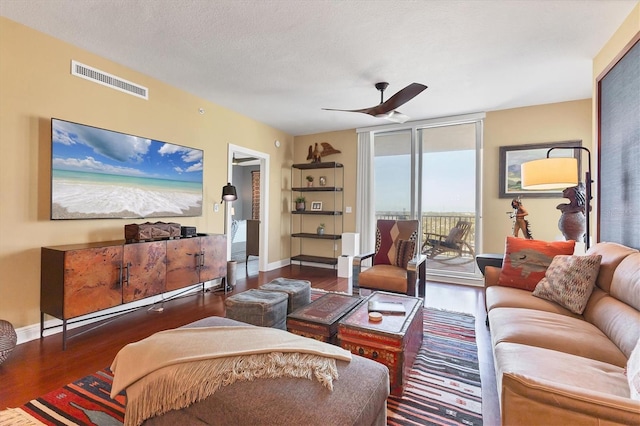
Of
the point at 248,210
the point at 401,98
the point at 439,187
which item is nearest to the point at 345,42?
the point at 401,98

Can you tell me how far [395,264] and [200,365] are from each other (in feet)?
9.03

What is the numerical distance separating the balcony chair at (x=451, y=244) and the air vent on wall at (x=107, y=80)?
4.60 metres

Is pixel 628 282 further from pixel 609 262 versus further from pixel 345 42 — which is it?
pixel 345 42

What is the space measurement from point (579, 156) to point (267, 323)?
461 centimetres

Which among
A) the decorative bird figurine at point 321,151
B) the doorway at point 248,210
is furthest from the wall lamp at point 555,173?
the doorway at point 248,210

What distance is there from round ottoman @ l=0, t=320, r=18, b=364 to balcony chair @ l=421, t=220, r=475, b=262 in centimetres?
483

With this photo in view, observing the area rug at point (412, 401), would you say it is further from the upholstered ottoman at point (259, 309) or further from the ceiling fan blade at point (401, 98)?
the ceiling fan blade at point (401, 98)

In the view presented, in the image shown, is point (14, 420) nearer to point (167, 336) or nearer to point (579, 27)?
point (167, 336)

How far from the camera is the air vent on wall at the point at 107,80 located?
9.29 feet

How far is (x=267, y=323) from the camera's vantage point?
2.42 meters

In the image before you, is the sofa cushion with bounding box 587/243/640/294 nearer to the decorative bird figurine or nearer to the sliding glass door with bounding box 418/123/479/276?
the sliding glass door with bounding box 418/123/479/276

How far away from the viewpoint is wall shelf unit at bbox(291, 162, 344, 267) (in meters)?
5.72

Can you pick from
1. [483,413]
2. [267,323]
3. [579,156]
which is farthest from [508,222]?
[267,323]

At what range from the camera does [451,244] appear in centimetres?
492
